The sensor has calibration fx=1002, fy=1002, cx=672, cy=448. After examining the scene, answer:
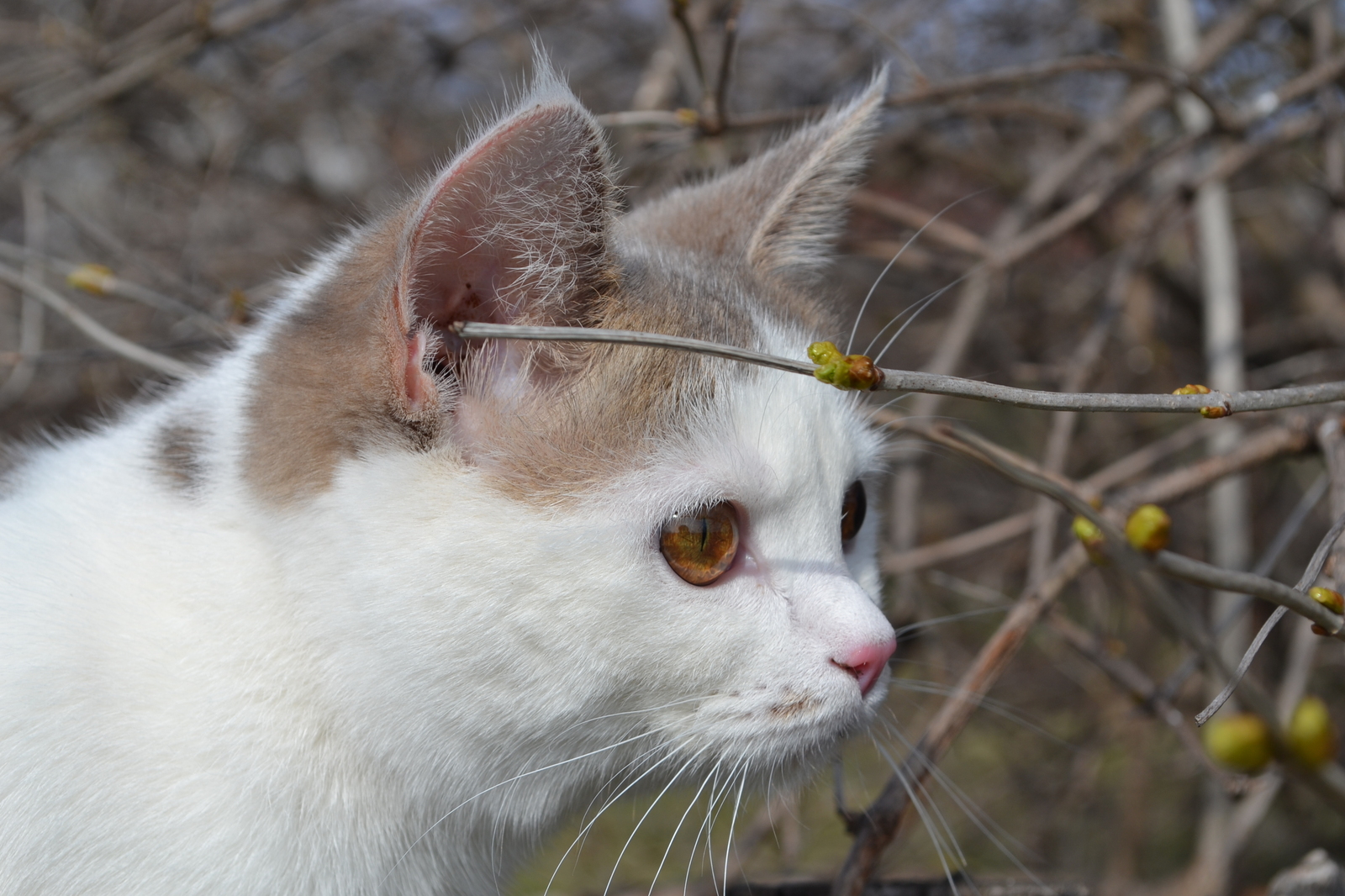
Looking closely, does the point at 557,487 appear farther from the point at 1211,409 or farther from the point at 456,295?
the point at 1211,409

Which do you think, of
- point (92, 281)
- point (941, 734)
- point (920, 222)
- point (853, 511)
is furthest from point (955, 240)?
point (92, 281)

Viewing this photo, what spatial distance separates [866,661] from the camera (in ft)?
3.94

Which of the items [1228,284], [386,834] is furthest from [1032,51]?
[386,834]

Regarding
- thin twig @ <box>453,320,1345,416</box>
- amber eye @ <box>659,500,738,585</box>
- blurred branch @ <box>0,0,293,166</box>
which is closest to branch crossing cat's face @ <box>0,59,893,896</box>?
amber eye @ <box>659,500,738,585</box>

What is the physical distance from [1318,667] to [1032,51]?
213 cm

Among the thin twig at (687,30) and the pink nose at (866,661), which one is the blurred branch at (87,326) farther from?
the pink nose at (866,661)

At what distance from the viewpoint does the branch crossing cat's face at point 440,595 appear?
1.15 m

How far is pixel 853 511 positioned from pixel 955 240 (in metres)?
1.04

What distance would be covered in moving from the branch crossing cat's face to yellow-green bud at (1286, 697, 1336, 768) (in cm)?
73

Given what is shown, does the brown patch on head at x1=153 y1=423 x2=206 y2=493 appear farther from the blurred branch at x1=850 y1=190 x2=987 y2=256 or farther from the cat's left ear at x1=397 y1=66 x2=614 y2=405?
the blurred branch at x1=850 y1=190 x2=987 y2=256

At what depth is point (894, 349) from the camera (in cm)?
352

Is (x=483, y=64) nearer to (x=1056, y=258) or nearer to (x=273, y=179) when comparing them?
(x=273, y=179)

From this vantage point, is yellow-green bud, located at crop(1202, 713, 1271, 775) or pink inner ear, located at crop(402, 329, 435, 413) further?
pink inner ear, located at crop(402, 329, 435, 413)

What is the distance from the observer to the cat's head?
1139 millimetres
